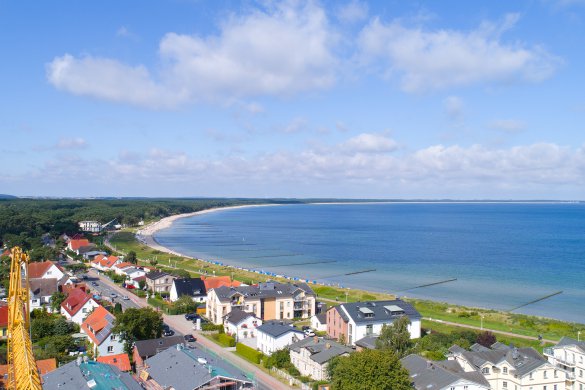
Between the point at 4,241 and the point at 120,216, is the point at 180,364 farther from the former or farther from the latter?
the point at 120,216

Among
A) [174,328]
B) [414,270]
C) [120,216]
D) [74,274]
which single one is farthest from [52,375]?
[120,216]

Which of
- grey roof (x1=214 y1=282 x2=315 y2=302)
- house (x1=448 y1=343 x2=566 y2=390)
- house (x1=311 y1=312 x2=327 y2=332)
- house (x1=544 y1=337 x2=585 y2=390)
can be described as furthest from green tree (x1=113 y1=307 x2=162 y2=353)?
house (x1=544 y1=337 x2=585 y2=390)

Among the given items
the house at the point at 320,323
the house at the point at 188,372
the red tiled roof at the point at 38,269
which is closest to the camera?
the house at the point at 188,372

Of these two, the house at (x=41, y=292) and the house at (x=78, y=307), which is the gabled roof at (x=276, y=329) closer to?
the house at (x=78, y=307)

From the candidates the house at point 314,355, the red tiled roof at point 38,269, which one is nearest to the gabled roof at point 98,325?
the house at point 314,355

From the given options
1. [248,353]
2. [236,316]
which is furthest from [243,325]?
[248,353]

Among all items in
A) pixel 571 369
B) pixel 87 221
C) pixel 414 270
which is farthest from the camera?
pixel 87 221

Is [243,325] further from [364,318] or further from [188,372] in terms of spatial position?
[188,372]

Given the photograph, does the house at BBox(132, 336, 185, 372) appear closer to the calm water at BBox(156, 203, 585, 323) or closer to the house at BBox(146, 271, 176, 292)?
the house at BBox(146, 271, 176, 292)
